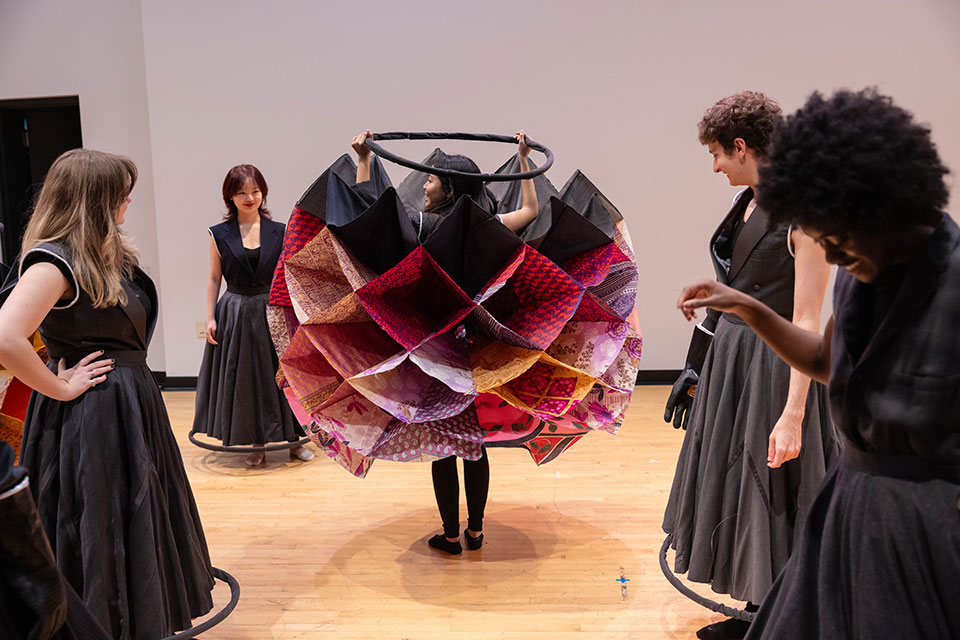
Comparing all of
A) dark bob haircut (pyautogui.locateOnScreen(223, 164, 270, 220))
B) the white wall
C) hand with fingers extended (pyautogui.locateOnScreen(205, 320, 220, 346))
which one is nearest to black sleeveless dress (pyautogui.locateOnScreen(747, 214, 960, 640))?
dark bob haircut (pyautogui.locateOnScreen(223, 164, 270, 220))

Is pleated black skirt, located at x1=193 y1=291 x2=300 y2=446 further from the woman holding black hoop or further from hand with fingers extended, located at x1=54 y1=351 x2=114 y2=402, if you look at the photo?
hand with fingers extended, located at x1=54 y1=351 x2=114 y2=402

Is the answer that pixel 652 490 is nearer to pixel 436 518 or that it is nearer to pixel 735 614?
pixel 436 518

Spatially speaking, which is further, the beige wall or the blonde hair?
the beige wall

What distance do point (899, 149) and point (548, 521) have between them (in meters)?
2.51

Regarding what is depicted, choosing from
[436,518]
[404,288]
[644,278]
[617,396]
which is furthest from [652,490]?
[644,278]

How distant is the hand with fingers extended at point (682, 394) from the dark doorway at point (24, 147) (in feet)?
17.3

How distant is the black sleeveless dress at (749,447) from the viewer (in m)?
2.18

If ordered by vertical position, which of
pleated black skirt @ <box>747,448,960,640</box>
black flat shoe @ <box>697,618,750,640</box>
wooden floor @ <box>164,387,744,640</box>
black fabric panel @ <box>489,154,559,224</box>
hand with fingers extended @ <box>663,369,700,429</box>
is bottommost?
wooden floor @ <box>164,387,744,640</box>

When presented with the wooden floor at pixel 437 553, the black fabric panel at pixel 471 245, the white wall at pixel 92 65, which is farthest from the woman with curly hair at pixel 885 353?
the white wall at pixel 92 65

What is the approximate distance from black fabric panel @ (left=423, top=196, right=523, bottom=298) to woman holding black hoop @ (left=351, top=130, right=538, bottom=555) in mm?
327

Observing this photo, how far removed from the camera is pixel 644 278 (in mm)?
5742

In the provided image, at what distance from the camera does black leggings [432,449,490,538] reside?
116 inches

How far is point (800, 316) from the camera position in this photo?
1986 millimetres

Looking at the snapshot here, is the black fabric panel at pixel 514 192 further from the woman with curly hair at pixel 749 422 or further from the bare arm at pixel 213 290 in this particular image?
the bare arm at pixel 213 290
